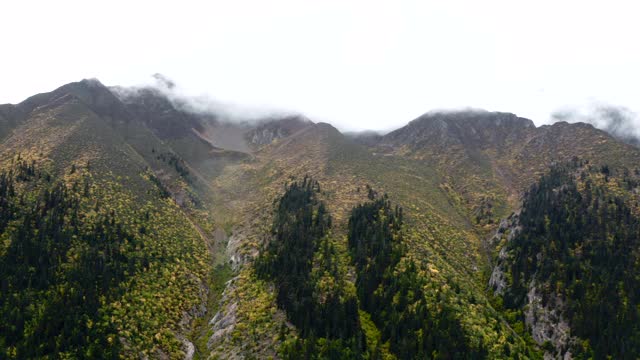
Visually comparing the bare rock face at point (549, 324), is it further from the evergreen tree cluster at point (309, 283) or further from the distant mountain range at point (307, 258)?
the evergreen tree cluster at point (309, 283)

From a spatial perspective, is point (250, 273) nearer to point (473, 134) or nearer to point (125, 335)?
point (125, 335)

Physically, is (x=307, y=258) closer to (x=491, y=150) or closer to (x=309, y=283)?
(x=309, y=283)

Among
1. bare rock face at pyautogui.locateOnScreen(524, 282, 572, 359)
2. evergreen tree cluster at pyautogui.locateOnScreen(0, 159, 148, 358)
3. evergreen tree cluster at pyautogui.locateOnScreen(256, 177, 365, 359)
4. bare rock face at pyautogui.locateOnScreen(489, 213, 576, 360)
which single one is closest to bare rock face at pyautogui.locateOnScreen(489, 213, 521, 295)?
bare rock face at pyautogui.locateOnScreen(489, 213, 576, 360)

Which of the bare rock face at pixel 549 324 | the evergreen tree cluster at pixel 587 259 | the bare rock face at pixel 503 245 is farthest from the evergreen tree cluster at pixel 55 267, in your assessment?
the evergreen tree cluster at pixel 587 259

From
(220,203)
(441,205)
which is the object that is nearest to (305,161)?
(220,203)

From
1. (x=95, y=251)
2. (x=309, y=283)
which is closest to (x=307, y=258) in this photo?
(x=309, y=283)

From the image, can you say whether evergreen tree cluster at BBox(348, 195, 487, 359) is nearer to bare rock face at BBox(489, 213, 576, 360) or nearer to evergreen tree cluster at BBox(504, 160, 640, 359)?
bare rock face at BBox(489, 213, 576, 360)
